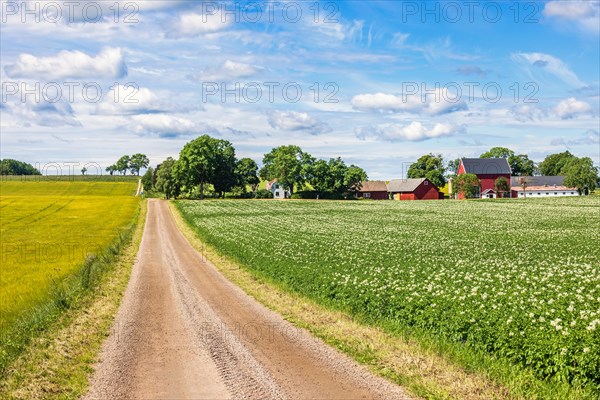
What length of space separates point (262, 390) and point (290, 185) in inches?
5525

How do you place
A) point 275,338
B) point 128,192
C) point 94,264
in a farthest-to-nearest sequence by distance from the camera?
1. point 128,192
2. point 94,264
3. point 275,338

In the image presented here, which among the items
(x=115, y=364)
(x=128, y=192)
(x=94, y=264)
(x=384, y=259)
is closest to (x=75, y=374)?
(x=115, y=364)

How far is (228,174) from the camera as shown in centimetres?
14475

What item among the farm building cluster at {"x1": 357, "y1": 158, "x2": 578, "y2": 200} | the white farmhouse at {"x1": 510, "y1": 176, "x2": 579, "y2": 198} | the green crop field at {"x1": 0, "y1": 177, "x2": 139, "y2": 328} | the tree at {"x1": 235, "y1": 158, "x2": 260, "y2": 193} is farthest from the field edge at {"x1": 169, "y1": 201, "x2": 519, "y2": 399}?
the white farmhouse at {"x1": 510, "y1": 176, "x2": 579, "y2": 198}

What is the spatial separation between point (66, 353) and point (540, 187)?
181m

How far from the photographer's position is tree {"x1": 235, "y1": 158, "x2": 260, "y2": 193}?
152875mm

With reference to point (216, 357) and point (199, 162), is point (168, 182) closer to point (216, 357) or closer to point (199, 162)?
point (199, 162)

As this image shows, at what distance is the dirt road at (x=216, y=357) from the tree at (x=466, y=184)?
13353 centimetres

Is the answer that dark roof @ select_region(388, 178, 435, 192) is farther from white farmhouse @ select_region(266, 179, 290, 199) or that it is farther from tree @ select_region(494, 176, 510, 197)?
white farmhouse @ select_region(266, 179, 290, 199)

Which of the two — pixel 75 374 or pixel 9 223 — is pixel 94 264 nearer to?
pixel 75 374

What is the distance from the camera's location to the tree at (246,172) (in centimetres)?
15288

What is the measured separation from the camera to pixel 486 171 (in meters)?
157

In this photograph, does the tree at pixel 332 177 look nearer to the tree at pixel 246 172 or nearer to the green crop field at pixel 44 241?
the tree at pixel 246 172

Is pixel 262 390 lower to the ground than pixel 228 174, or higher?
lower
